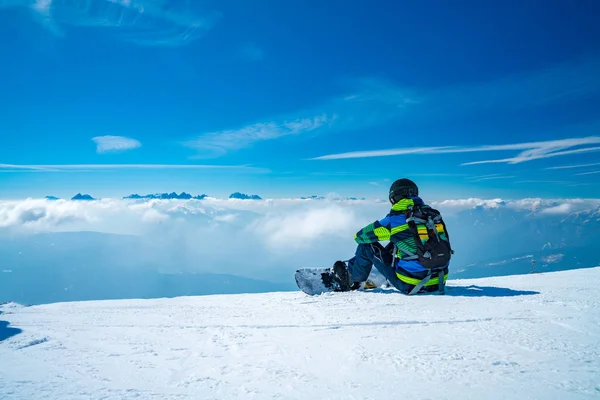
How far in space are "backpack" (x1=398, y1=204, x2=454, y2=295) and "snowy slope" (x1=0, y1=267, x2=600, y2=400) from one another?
0.78 m

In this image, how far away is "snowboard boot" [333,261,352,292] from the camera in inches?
281

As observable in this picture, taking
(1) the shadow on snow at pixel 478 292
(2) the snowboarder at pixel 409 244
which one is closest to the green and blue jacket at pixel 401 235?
(2) the snowboarder at pixel 409 244

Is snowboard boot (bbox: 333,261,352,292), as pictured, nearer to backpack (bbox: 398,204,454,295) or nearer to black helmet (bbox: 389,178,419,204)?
backpack (bbox: 398,204,454,295)

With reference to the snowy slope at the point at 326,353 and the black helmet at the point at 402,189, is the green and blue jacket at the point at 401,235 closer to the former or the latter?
the black helmet at the point at 402,189

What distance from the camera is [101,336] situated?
13.1 feet

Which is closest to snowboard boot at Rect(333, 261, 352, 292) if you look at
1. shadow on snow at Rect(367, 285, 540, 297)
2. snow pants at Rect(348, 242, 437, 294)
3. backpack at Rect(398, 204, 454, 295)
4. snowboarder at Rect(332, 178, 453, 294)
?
snow pants at Rect(348, 242, 437, 294)

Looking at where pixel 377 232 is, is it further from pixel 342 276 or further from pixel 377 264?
pixel 342 276

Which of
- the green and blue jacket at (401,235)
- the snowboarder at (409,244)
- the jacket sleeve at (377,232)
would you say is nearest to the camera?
the snowboarder at (409,244)

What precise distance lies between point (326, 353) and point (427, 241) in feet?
11.8

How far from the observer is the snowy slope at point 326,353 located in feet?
7.41

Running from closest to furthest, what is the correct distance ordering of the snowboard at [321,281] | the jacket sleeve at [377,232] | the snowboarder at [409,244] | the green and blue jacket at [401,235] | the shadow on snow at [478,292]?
the shadow on snow at [478,292] < the snowboarder at [409,244] < the green and blue jacket at [401,235] < the jacket sleeve at [377,232] < the snowboard at [321,281]

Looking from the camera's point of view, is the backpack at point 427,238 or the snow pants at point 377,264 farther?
the snow pants at point 377,264

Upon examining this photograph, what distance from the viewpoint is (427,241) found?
5906mm

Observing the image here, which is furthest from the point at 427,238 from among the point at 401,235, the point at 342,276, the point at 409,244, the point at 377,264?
the point at 342,276
